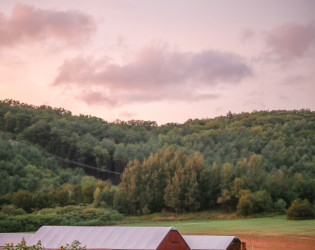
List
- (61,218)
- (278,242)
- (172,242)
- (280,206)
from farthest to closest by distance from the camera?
(280,206) → (61,218) → (278,242) → (172,242)

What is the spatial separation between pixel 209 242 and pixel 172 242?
4113mm

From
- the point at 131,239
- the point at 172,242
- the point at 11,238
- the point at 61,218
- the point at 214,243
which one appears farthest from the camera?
the point at 61,218

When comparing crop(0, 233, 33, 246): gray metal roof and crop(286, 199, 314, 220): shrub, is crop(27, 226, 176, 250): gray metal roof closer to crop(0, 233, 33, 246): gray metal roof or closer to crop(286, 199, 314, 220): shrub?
crop(0, 233, 33, 246): gray metal roof

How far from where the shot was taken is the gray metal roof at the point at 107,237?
2958 centimetres

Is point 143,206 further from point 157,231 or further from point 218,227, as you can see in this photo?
point 157,231

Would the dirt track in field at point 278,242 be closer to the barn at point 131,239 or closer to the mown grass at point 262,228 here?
the mown grass at point 262,228

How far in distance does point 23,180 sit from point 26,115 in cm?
5646

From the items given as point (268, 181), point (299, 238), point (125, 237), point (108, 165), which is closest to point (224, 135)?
point (108, 165)

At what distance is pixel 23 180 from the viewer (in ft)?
296

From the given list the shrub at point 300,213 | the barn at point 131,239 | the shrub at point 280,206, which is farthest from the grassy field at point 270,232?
the shrub at point 280,206

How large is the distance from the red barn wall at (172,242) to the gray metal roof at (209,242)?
2.47 metres

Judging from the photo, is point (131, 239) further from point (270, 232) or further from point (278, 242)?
point (270, 232)

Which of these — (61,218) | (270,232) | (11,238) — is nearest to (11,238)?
(11,238)

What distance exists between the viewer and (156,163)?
83.4 meters
